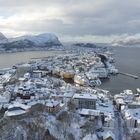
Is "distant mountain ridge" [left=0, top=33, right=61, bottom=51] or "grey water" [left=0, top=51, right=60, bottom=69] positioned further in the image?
"distant mountain ridge" [left=0, top=33, right=61, bottom=51]

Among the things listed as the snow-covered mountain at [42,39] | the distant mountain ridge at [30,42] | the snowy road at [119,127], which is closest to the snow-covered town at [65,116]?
the snowy road at [119,127]

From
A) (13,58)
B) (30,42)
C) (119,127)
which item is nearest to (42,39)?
(30,42)

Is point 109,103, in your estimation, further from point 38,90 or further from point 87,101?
point 38,90

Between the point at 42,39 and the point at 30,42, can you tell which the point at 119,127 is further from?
the point at 42,39

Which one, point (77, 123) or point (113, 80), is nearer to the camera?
point (77, 123)

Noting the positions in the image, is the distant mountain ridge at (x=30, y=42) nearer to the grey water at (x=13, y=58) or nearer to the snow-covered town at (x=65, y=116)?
the grey water at (x=13, y=58)

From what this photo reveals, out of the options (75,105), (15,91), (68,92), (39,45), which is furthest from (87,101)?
(39,45)

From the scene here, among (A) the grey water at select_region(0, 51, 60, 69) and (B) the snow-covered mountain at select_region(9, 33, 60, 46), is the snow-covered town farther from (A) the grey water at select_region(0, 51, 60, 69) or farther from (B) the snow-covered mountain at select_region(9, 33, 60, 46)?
(B) the snow-covered mountain at select_region(9, 33, 60, 46)

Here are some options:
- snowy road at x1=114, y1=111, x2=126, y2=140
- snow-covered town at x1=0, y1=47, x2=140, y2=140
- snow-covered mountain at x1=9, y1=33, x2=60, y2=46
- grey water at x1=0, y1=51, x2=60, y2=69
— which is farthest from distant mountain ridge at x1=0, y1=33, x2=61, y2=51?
snowy road at x1=114, y1=111, x2=126, y2=140
